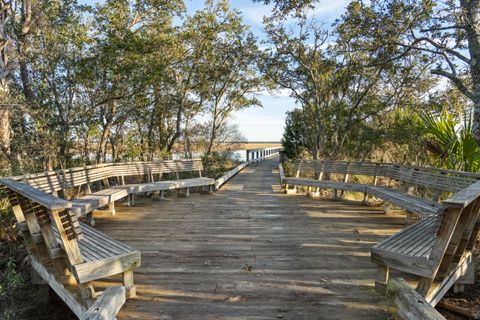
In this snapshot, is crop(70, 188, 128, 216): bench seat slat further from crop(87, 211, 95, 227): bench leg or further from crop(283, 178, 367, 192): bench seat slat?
crop(283, 178, 367, 192): bench seat slat

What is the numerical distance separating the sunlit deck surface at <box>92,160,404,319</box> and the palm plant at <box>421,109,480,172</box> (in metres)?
1.58

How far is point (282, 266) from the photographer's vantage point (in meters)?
3.71

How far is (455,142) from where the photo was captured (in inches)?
210

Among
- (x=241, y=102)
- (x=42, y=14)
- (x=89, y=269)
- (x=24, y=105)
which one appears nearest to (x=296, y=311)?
(x=89, y=269)

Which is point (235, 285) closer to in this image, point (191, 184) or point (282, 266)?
point (282, 266)

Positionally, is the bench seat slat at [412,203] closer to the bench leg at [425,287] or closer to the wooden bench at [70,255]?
the bench leg at [425,287]

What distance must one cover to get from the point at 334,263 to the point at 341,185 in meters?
3.70

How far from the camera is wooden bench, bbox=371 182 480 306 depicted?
234cm

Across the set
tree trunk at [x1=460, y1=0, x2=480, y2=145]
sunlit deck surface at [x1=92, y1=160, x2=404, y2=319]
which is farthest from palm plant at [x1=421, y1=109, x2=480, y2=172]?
sunlit deck surface at [x1=92, y1=160, x2=404, y2=319]

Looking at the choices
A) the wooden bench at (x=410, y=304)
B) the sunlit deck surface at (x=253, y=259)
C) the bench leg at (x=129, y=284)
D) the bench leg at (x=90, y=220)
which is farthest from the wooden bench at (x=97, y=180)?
the wooden bench at (x=410, y=304)

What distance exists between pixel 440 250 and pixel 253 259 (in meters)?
2.21

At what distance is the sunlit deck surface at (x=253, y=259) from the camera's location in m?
2.78

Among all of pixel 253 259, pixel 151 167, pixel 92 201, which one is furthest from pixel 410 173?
pixel 151 167

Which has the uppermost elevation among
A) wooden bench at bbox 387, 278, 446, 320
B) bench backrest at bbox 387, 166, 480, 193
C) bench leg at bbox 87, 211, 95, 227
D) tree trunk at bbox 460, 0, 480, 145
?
tree trunk at bbox 460, 0, 480, 145
